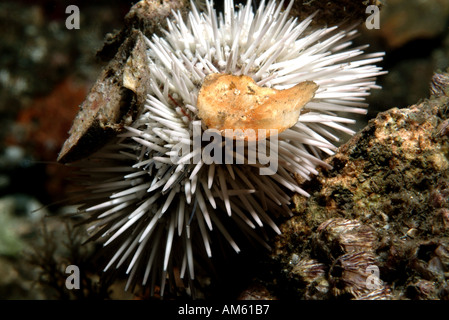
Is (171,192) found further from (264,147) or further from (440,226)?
(440,226)

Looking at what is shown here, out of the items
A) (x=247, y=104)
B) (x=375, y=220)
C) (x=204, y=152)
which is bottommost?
(x=375, y=220)

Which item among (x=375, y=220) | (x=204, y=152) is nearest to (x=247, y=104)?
(x=204, y=152)

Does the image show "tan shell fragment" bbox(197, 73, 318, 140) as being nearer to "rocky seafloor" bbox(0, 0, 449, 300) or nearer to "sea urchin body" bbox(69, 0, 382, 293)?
"sea urchin body" bbox(69, 0, 382, 293)

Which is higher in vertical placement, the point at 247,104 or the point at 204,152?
the point at 247,104

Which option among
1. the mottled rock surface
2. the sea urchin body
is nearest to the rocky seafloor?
the mottled rock surface

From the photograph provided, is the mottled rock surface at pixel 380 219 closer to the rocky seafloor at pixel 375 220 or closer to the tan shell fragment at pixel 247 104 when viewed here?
the rocky seafloor at pixel 375 220

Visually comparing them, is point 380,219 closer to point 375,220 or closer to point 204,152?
point 375,220
